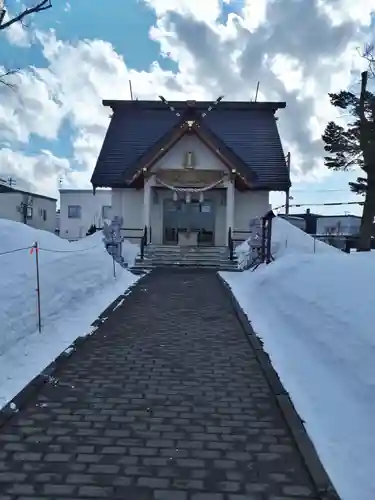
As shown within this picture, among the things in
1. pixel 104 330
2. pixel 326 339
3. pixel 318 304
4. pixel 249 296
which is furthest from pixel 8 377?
pixel 249 296

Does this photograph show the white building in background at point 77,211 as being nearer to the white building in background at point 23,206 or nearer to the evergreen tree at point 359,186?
the white building in background at point 23,206

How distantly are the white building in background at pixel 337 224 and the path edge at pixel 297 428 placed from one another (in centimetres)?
3552

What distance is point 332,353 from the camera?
5016mm

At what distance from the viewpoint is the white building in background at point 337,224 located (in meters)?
40.4

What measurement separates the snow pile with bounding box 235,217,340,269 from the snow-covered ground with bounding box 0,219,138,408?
19.3 ft

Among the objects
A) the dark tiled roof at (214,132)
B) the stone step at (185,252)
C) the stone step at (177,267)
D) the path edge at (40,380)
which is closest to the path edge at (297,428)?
the path edge at (40,380)

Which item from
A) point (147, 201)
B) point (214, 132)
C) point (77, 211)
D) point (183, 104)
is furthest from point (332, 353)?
point (77, 211)

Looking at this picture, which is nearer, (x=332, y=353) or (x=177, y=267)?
(x=332, y=353)

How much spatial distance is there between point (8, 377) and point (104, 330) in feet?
8.80

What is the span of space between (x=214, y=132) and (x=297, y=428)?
2169 cm

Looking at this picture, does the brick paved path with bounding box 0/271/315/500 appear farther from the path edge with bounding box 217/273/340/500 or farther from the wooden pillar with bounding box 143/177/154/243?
the wooden pillar with bounding box 143/177/154/243

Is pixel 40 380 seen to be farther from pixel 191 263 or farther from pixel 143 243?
pixel 143 243

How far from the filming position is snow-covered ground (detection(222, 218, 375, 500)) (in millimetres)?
3479

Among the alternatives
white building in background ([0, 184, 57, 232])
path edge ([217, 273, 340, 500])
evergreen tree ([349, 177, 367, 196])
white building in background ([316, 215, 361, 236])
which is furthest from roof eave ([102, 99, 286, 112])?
path edge ([217, 273, 340, 500])
